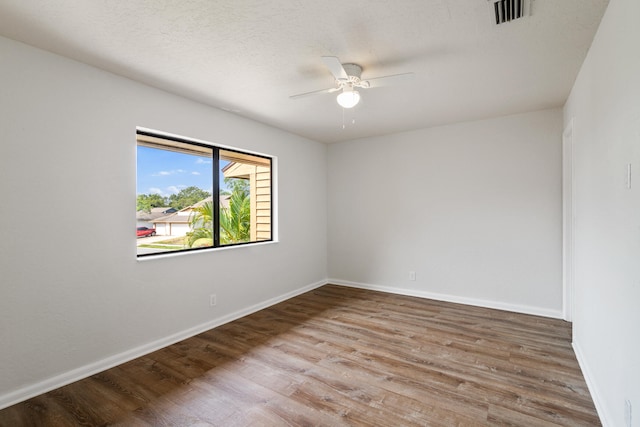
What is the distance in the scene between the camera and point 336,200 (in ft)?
Answer: 17.5

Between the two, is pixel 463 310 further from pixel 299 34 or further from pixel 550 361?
pixel 299 34

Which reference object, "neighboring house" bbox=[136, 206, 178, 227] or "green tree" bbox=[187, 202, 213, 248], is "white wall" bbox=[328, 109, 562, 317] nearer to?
"green tree" bbox=[187, 202, 213, 248]

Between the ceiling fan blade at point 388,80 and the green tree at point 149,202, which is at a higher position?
the ceiling fan blade at point 388,80

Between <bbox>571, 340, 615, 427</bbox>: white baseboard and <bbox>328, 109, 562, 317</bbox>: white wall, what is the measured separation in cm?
121

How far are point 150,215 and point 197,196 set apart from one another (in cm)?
58

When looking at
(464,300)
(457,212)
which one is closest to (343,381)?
(464,300)

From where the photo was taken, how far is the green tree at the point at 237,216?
3.81 metres

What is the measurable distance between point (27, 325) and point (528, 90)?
470 cm

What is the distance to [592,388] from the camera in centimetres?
211

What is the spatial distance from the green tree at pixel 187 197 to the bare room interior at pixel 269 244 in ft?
0.46

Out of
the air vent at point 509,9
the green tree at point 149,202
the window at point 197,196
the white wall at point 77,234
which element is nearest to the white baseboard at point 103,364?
the white wall at point 77,234

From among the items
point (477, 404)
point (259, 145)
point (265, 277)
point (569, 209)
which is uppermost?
point (259, 145)

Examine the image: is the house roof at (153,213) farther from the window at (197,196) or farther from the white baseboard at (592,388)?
the white baseboard at (592,388)

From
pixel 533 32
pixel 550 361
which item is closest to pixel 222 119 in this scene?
pixel 533 32
